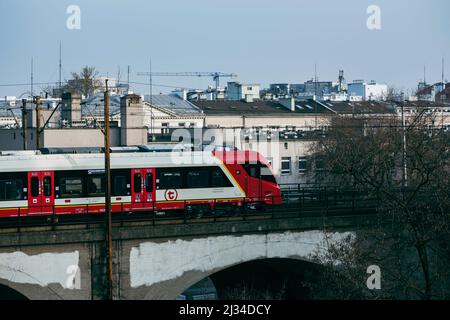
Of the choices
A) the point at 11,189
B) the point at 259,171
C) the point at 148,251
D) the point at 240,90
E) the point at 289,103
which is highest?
the point at 240,90

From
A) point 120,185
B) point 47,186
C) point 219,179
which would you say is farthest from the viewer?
point 219,179

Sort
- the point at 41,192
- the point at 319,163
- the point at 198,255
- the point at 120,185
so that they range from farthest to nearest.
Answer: the point at 319,163
the point at 120,185
the point at 41,192
the point at 198,255

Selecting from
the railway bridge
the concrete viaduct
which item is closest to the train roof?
the railway bridge

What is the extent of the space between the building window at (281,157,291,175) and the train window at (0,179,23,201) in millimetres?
31125

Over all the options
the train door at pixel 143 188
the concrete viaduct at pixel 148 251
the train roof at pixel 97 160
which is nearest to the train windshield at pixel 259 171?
the train roof at pixel 97 160

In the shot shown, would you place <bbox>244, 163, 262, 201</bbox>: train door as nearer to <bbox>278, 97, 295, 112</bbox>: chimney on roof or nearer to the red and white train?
the red and white train

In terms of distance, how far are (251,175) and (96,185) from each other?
6425mm

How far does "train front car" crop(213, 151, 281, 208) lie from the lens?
34.7m

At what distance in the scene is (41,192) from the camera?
102ft

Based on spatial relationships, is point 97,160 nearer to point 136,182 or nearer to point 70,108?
point 136,182

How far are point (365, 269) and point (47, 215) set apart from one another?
36.9 ft

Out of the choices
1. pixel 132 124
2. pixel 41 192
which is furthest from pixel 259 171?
pixel 132 124

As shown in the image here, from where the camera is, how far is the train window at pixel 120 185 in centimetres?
3256
